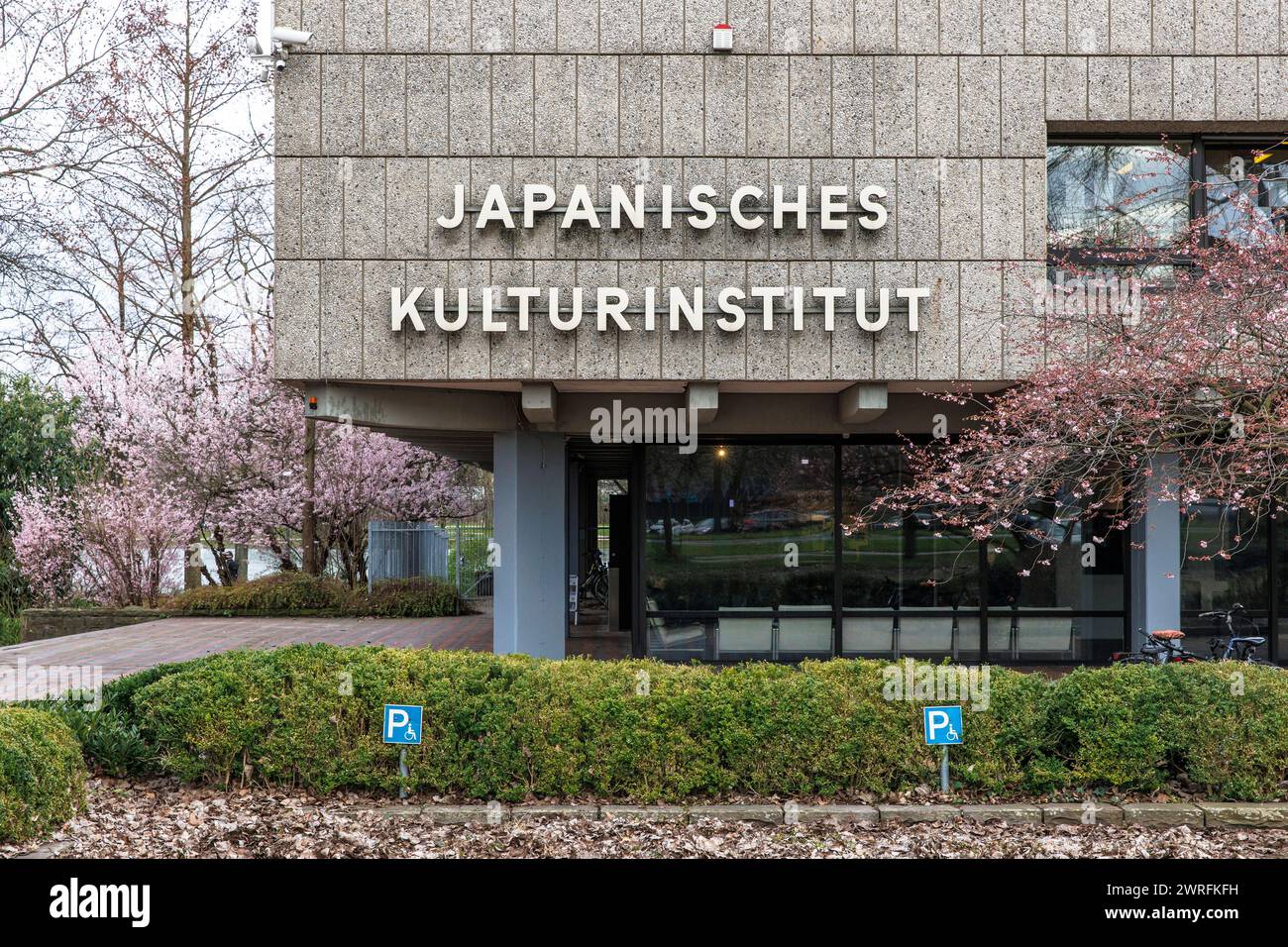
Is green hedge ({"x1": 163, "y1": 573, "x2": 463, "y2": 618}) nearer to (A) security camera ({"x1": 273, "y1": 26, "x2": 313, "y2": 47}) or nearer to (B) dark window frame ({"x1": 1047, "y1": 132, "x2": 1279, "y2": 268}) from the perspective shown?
(A) security camera ({"x1": 273, "y1": 26, "x2": 313, "y2": 47})

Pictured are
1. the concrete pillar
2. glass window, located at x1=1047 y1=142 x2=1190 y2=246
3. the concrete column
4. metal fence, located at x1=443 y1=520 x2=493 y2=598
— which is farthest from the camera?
metal fence, located at x1=443 y1=520 x2=493 y2=598

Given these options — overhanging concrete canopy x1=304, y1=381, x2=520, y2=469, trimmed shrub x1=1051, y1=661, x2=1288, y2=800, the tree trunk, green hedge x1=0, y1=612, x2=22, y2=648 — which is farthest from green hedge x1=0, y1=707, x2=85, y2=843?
the tree trunk

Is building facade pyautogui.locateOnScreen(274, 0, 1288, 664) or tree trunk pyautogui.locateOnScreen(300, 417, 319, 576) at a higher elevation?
building facade pyautogui.locateOnScreen(274, 0, 1288, 664)

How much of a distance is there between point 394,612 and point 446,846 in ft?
47.0

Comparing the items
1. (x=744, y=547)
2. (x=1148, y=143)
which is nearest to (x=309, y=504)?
(x=744, y=547)

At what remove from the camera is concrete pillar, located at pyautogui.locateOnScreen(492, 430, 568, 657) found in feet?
38.3

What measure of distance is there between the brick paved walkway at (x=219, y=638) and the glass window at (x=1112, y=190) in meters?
8.99

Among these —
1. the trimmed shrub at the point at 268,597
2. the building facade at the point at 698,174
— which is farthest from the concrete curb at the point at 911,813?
the trimmed shrub at the point at 268,597

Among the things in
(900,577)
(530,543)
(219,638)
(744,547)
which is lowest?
(219,638)

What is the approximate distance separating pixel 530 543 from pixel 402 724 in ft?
19.0

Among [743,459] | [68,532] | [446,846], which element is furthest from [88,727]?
[68,532]

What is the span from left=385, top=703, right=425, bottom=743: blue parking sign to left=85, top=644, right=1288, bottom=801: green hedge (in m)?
0.18

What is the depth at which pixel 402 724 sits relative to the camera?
6250 mm

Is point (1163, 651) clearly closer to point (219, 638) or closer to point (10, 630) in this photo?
point (219, 638)
